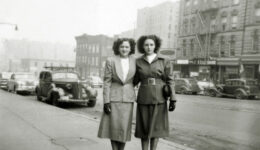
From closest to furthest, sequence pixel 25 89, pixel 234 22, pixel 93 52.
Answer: pixel 25 89 < pixel 234 22 < pixel 93 52

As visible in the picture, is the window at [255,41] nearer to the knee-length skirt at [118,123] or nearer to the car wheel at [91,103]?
the car wheel at [91,103]

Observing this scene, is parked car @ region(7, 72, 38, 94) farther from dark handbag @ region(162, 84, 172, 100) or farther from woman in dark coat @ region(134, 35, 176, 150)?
dark handbag @ region(162, 84, 172, 100)

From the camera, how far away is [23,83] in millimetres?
20734

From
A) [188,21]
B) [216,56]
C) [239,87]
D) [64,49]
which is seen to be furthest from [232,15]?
[64,49]

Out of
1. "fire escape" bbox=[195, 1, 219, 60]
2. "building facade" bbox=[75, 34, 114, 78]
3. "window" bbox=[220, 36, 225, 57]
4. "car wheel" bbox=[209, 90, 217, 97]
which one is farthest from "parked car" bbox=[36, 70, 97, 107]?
"building facade" bbox=[75, 34, 114, 78]

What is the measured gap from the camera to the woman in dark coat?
4.26 metres

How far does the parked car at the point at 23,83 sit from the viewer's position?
2062 centimetres

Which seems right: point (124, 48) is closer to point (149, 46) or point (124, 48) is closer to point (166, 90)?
point (149, 46)

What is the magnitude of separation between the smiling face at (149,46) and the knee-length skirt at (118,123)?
33.6 inches

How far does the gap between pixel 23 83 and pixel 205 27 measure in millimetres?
24677

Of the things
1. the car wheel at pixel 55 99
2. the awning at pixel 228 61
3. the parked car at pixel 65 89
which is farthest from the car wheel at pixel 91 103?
the awning at pixel 228 61

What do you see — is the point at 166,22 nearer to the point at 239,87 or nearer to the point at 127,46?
the point at 239,87

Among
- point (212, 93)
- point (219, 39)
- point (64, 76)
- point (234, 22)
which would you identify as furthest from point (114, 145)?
point (219, 39)

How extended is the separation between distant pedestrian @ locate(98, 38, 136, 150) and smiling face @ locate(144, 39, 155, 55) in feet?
0.76
